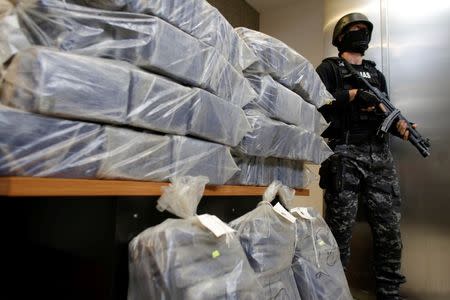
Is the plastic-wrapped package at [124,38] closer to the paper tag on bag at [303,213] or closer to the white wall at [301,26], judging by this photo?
the paper tag on bag at [303,213]

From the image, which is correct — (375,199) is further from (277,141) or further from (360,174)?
(277,141)

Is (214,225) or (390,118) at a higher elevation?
(390,118)

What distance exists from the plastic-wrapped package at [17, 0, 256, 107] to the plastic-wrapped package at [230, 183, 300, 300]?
1.10ft

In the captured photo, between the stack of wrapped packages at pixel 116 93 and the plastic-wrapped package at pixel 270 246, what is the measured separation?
14 cm

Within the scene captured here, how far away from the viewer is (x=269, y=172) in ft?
3.62

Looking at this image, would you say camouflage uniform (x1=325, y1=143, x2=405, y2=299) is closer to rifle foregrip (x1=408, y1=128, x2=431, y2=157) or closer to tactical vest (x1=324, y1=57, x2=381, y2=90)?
rifle foregrip (x1=408, y1=128, x2=431, y2=157)

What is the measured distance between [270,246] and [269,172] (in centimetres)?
38

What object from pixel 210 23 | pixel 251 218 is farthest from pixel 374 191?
pixel 210 23

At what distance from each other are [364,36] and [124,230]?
1556mm

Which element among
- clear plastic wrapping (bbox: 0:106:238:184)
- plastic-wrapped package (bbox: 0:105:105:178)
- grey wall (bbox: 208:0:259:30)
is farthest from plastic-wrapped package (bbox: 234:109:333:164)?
grey wall (bbox: 208:0:259:30)

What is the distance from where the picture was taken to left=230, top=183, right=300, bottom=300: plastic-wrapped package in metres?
0.72

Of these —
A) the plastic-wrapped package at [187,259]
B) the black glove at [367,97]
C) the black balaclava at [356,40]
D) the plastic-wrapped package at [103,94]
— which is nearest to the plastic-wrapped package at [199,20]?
the plastic-wrapped package at [103,94]

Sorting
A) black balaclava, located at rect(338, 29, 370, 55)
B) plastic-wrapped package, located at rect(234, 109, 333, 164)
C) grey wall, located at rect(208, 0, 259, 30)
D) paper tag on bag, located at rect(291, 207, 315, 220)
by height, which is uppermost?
grey wall, located at rect(208, 0, 259, 30)

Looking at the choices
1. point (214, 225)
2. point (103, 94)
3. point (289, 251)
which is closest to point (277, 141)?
point (289, 251)
